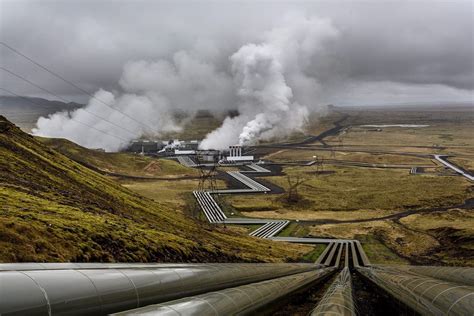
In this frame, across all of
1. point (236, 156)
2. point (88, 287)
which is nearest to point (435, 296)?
point (88, 287)

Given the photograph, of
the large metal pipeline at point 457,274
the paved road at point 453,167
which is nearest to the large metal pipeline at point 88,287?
the large metal pipeline at point 457,274

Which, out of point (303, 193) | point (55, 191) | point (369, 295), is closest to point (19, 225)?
point (55, 191)

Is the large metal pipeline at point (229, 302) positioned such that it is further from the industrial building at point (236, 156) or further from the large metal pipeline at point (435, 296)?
the industrial building at point (236, 156)

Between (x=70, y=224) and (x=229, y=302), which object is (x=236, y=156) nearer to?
(x=70, y=224)

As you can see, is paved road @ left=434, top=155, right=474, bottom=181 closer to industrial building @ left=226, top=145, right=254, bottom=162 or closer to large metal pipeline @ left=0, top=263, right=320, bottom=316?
industrial building @ left=226, top=145, right=254, bottom=162

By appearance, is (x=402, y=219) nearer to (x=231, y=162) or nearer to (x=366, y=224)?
(x=366, y=224)
